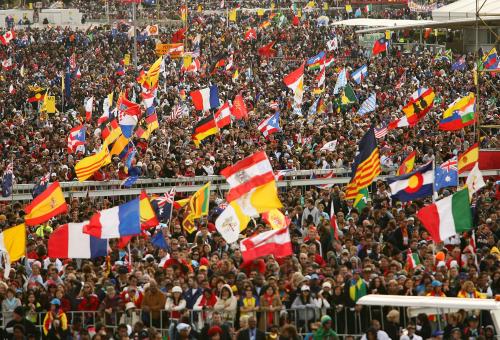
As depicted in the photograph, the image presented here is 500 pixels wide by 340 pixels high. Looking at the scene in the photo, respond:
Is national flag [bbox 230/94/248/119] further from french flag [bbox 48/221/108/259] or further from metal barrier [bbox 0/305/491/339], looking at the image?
metal barrier [bbox 0/305/491/339]

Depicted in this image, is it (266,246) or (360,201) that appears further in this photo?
(360,201)

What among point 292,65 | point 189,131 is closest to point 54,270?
point 189,131

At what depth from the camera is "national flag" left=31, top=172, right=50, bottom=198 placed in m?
27.1

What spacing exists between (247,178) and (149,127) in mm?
13302

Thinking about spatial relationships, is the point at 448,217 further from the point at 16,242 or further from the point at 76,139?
the point at 76,139

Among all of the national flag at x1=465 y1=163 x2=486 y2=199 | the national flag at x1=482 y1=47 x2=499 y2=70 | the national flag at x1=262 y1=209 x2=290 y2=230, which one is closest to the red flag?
the national flag at x1=482 y1=47 x2=499 y2=70

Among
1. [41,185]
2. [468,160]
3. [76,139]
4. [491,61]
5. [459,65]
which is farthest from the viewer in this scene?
[459,65]

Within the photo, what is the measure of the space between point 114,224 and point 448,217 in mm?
4273

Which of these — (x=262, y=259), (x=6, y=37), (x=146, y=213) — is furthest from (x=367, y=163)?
(x=6, y=37)

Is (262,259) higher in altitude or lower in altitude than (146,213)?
lower

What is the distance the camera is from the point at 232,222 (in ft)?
70.4

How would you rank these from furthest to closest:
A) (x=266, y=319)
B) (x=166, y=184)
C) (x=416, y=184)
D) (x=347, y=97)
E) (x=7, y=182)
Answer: (x=347, y=97)
(x=166, y=184)
(x=7, y=182)
(x=416, y=184)
(x=266, y=319)

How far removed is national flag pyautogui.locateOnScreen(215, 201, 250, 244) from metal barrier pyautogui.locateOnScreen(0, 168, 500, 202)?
7.59m

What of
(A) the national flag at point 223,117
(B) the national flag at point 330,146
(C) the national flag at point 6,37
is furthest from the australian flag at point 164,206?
(C) the national flag at point 6,37
